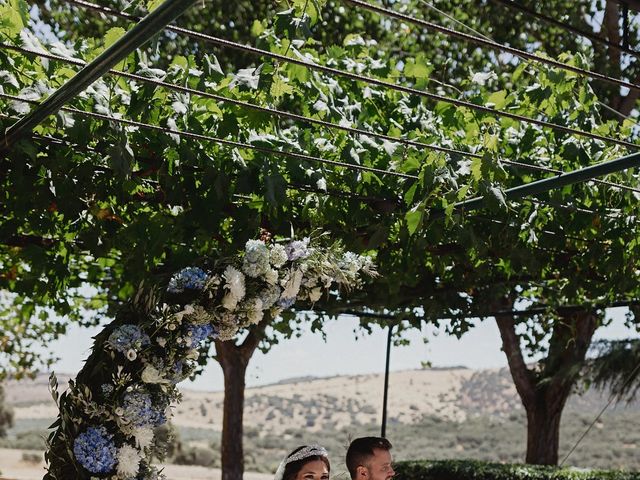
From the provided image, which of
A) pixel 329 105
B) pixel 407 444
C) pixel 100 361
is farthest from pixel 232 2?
pixel 407 444

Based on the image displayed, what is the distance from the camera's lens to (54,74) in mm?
4352

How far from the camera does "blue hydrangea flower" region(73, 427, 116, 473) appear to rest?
356 cm

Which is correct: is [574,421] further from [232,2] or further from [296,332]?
[232,2]

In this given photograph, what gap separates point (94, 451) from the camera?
3.57m

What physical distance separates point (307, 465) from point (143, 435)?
898mm

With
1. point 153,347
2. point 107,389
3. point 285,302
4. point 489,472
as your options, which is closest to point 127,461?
point 107,389

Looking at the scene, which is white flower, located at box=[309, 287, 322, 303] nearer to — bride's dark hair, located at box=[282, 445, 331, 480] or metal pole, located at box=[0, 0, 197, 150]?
bride's dark hair, located at box=[282, 445, 331, 480]

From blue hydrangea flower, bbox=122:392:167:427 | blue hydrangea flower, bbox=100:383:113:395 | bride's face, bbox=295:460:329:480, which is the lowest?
bride's face, bbox=295:460:329:480

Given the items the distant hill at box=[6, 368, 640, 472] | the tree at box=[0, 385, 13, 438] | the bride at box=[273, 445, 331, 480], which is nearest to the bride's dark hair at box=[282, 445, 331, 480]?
the bride at box=[273, 445, 331, 480]

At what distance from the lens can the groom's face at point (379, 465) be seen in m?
4.85

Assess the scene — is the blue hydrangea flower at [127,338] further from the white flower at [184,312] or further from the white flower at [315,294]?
the white flower at [315,294]

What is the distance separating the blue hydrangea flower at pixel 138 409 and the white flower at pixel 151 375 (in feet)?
0.20

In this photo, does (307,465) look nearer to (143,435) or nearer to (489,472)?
(143,435)

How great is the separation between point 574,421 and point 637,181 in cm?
2416
